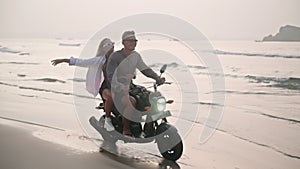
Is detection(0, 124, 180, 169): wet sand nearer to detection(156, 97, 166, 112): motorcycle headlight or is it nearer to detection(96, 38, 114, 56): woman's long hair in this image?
detection(156, 97, 166, 112): motorcycle headlight

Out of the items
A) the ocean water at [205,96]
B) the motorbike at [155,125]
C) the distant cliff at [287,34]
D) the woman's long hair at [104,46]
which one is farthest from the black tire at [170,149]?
the distant cliff at [287,34]

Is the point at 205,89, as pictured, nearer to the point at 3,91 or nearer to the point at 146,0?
the point at 146,0

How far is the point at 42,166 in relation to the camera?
2955 mm

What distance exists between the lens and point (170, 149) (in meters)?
3.46

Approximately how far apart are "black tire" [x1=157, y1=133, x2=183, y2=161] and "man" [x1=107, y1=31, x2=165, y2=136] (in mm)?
331

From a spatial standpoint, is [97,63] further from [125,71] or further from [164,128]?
[164,128]

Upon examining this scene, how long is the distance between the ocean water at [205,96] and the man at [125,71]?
40 cm

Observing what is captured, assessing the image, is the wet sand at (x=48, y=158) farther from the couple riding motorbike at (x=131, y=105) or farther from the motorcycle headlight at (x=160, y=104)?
the motorcycle headlight at (x=160, y=104)

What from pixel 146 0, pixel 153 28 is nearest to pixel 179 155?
pixel 153 28

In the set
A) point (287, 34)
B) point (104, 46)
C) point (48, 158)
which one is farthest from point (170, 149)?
point (287, 34)

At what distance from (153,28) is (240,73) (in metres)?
7.07

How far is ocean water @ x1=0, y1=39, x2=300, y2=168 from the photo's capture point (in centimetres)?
420

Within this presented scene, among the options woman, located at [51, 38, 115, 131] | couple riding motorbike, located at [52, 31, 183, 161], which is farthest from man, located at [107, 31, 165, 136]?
woman, located at [51, 38, 115, 131]

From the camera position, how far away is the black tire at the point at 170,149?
3.40m
